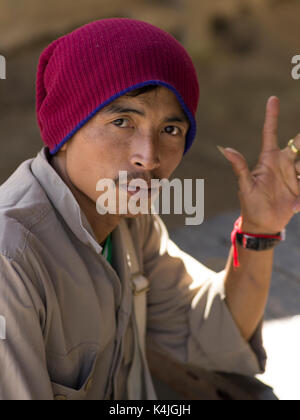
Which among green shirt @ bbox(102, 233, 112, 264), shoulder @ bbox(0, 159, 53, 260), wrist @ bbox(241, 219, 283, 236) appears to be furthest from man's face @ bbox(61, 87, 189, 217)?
wrist @ bbox(241, 219, 283, 236)

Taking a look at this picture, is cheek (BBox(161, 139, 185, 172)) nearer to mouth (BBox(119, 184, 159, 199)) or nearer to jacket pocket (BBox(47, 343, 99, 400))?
mouth (BBox(119, 184, 159, 199))

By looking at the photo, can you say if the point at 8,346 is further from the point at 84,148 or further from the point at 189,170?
the point at 189,170

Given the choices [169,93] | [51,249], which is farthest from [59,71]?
[51,249]

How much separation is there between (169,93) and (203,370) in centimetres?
88

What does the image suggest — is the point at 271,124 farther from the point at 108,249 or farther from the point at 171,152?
the point at 108,249

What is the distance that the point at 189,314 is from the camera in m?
1.79

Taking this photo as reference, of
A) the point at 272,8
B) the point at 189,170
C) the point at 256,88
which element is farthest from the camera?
the point at 272,8

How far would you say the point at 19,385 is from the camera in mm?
1178

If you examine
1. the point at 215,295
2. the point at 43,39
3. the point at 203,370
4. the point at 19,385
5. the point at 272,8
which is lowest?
the point at 203,370

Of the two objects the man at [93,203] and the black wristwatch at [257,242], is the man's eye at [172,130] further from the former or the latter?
the black wristwatch at [257,242]

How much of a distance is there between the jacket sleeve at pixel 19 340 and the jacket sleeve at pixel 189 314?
0.63 m

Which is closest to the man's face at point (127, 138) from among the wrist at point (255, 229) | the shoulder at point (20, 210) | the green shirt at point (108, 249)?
the shoulder at point (20, 210)

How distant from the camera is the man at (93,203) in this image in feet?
4.04

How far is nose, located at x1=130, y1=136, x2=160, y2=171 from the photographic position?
1.34 m
